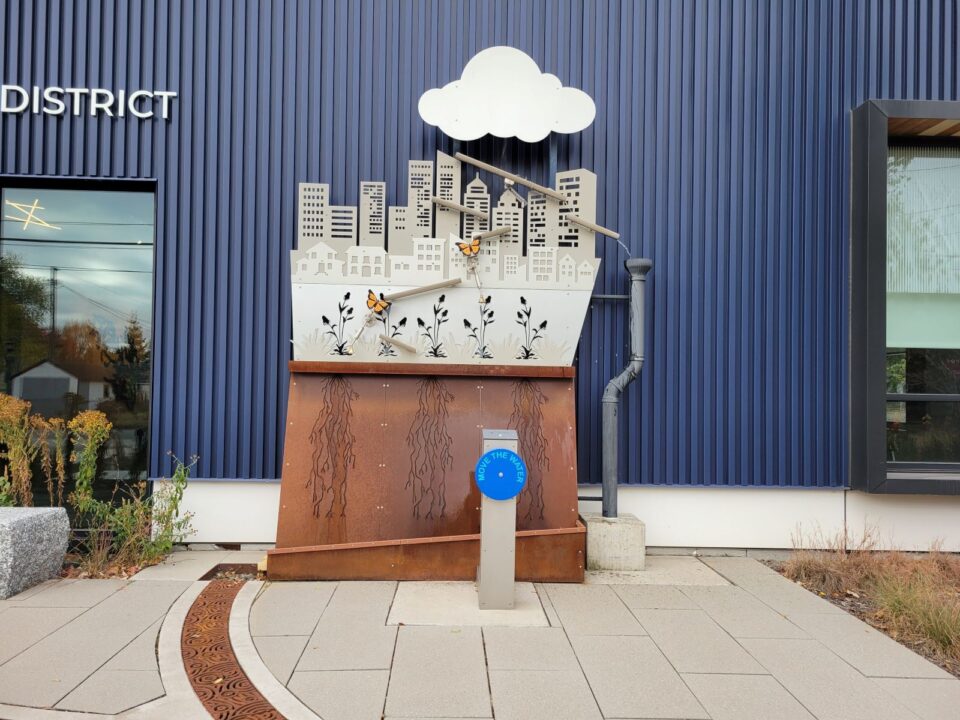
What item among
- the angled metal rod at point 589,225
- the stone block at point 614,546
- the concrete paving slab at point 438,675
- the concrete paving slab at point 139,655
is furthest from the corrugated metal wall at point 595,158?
the concrete paving slab at point 438,675

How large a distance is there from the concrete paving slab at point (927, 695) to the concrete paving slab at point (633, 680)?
127cm

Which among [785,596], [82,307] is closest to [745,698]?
[785,596]

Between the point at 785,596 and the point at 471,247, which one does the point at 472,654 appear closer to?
the point at 785,596

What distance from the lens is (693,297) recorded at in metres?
6.87

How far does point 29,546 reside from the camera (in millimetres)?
5270

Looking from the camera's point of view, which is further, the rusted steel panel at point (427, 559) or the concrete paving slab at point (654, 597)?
the rusted steel panel at point (427, 559)

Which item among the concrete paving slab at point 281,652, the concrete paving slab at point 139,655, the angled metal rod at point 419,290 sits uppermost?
the angled metal rod at point 419,290

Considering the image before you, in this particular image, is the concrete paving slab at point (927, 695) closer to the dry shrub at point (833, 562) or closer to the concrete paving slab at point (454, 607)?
the dry shrub at point (833, 562)

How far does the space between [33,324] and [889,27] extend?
10.1 meters

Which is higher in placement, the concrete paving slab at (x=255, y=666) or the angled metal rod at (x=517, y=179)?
the angled metal rod at (x=517, y=179)

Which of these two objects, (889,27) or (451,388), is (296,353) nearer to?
(451,388)

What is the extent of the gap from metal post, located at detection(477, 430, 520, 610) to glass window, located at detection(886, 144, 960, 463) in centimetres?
468

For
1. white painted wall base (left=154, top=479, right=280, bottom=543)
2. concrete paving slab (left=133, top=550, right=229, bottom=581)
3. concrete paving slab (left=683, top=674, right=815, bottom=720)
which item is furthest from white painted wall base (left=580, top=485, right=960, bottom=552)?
concrete paving slab (left=133, top=550, right=229, bottom=581)

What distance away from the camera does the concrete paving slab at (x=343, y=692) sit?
346cm
